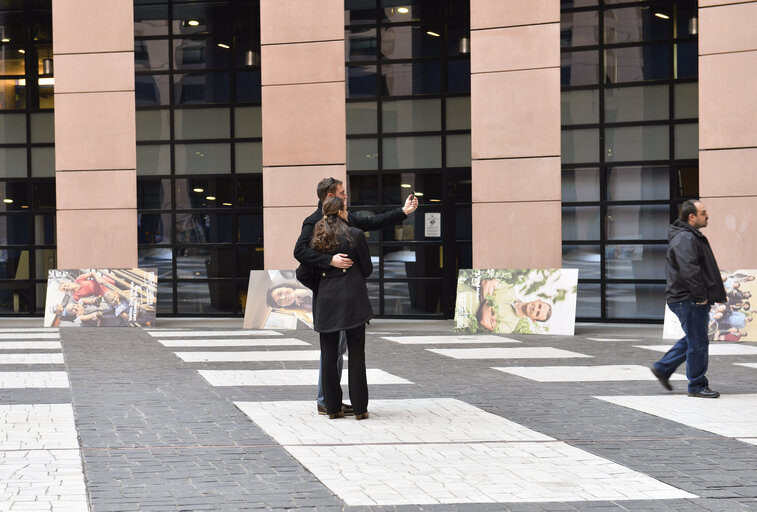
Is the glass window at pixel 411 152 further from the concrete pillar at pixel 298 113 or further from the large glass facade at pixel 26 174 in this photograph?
the large glass facade at pixel 26 174

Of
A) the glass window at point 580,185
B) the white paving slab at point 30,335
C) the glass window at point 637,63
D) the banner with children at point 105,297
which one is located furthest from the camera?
the glass window at point 580,185

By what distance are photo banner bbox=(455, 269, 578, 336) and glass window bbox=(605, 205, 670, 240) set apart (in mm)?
3181

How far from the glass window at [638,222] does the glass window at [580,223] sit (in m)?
0.25

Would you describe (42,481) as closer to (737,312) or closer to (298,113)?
(737,312)

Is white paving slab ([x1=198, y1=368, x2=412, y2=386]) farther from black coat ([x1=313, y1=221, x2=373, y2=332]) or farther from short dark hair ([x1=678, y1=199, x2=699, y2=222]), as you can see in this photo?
short dark hair ([x1=678, y1=199, x2=699, y2=222])

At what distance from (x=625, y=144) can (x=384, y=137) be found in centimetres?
483

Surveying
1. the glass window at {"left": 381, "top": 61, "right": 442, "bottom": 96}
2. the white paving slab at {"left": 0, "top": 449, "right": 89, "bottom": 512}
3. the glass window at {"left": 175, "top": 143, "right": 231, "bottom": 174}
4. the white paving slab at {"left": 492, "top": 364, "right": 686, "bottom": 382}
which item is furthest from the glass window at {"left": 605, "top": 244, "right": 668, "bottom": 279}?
the white paving slab at {"left": 0, "top": 449, "right": 89, "bottom": 512}

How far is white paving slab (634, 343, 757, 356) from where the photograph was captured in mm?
13484

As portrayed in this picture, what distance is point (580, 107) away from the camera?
1961 centimetres

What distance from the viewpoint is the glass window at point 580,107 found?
19500 millimetres

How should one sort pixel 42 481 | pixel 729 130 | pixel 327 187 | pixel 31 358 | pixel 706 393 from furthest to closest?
pixel 729 130 < pixel 31 358 < pixel 706 393 < pixel 327 187 < pixel 42 481

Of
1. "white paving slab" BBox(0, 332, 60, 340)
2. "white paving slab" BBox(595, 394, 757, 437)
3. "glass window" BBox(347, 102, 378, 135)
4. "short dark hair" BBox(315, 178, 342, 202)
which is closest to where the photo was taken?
"white paving slab" BBox(595, 394, 757, 437)

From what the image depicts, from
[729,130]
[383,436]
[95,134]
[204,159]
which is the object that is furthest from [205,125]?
[383,436]

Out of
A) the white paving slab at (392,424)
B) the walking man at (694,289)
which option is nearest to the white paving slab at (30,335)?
the white paving slab at (392,424)
